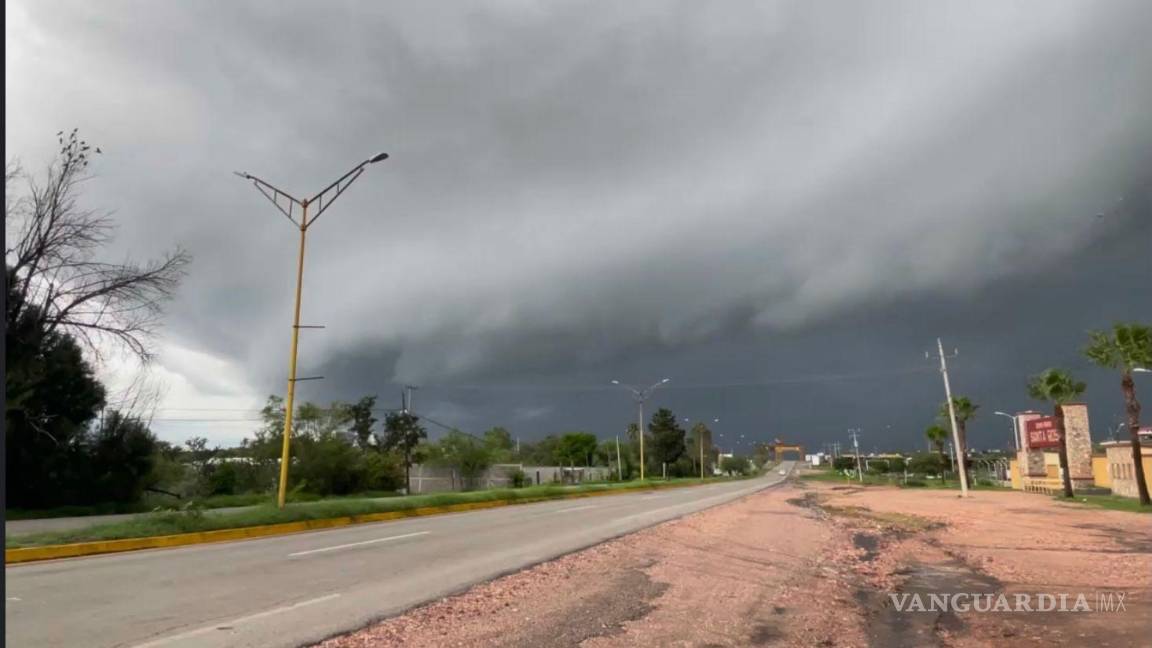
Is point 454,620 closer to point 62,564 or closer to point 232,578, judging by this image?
point 232,578

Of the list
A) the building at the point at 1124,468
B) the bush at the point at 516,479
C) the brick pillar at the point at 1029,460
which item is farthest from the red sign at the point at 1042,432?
the bush at the point at 516,479

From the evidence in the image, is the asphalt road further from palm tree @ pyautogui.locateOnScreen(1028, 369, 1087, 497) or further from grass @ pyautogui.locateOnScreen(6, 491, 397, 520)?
palm tree @ pyautogui.locateOnScreen(1028, 369, 1087, 497)

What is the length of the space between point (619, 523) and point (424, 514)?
31.9ft

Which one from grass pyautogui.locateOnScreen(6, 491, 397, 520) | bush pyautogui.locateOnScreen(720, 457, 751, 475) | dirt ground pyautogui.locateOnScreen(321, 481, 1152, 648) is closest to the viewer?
dirt ground pyautogui.locateOnScreen(321, 481, 1152, 648)

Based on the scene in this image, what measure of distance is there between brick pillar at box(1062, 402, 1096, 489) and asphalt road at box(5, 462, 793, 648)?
5775cm

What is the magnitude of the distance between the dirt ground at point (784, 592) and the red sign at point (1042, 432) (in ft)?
192

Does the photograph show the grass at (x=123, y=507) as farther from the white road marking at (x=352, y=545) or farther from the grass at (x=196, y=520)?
the white road marking at (x=352, y=545)

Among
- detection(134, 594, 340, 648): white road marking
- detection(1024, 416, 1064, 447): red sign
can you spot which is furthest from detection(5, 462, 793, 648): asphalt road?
detection(1024, 416, 1064, 447): red sign

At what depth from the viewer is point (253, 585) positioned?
11.0m

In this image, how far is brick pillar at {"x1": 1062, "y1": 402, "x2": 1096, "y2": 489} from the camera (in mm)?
61906

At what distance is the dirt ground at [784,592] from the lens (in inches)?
318

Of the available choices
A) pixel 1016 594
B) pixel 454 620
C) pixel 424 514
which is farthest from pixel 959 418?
pixel 454 620

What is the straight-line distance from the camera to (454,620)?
8.70m

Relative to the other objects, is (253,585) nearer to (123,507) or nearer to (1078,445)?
(123,507)
